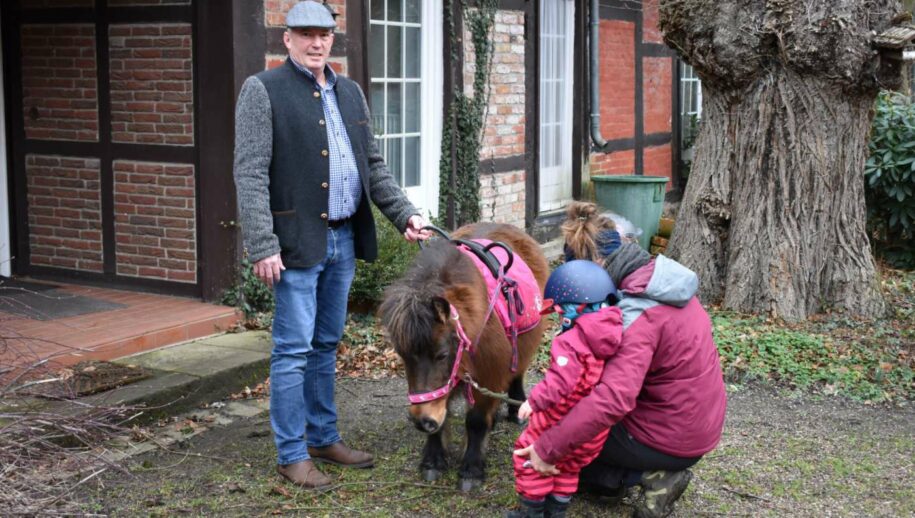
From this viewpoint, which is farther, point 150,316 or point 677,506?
point 150,316

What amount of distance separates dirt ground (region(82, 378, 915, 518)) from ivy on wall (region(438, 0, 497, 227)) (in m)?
3.74

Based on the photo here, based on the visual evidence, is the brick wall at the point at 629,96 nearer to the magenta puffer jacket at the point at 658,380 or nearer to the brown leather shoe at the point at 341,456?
the brown leather shoe at the point at 341,456

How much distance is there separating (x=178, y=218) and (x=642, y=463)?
4173 mm

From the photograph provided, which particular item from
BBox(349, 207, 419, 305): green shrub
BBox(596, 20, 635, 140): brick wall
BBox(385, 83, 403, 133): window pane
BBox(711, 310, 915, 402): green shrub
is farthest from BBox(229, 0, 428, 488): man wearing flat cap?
BBox(596, 20, 635, 140): brick wall

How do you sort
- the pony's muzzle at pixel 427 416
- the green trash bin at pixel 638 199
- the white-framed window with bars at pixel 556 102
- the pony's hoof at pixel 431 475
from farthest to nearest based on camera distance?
the white-framed window with bars at pixel 556 102
the green trash bin at pixel 638 199
the pony's hoof at pixel 431 475
the pony's muzzle at pixel 427 416

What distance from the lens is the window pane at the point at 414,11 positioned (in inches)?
347

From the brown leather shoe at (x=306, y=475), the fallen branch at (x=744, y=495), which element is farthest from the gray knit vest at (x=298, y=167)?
the fallen branch at (x=744, y=495)

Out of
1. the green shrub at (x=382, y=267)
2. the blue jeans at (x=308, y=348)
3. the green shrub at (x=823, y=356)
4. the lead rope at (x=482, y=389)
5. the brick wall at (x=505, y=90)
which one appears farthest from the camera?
the brick wall at (x=505, y=90)

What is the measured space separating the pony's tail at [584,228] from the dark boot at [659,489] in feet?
2.93

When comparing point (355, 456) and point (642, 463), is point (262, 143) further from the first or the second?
point (642, 463)

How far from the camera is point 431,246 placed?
439cm

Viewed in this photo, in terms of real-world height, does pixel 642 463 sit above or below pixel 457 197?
below

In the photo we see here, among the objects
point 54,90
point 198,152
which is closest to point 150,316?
point 198,152

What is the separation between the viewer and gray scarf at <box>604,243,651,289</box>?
3898 mm
